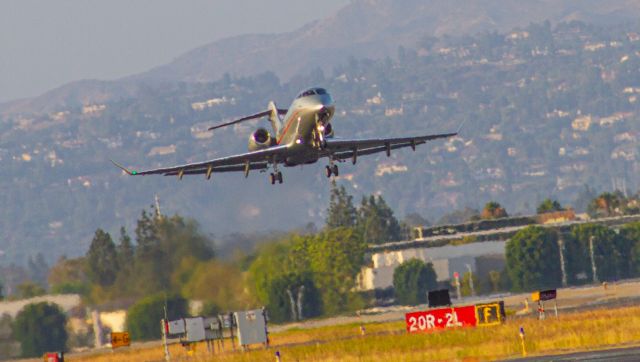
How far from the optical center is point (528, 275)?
7087 inches

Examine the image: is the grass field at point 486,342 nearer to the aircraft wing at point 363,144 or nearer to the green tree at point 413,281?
the aircraft wing at point 363,144

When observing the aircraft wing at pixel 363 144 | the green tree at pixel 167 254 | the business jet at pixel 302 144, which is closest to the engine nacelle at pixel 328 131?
the business jet at pixel 302 144

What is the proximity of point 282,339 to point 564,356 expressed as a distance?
144 ft

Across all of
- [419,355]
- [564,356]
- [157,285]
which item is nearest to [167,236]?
[157,285]

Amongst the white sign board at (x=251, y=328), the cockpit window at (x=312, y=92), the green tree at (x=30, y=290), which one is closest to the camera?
the cockpit window at (x=312, y=92)

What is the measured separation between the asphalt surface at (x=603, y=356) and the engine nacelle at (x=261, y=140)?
2777cm

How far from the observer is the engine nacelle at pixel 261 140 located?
93.8 meters

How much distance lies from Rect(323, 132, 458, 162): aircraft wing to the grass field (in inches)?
442

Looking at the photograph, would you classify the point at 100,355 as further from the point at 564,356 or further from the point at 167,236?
the point at 564,356

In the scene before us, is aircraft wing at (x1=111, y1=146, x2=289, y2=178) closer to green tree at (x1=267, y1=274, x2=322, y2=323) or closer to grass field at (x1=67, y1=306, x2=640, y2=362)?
grass field at (x1=67, y1=306, x2=640, y2=362)

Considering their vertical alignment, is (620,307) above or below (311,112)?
below

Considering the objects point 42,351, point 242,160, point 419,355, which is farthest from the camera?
point 42,351

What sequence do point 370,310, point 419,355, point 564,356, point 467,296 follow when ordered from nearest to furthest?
point 564,356
point 419,355
point 370,310
point 467,296

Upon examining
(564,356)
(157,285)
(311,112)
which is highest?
(311,112)
